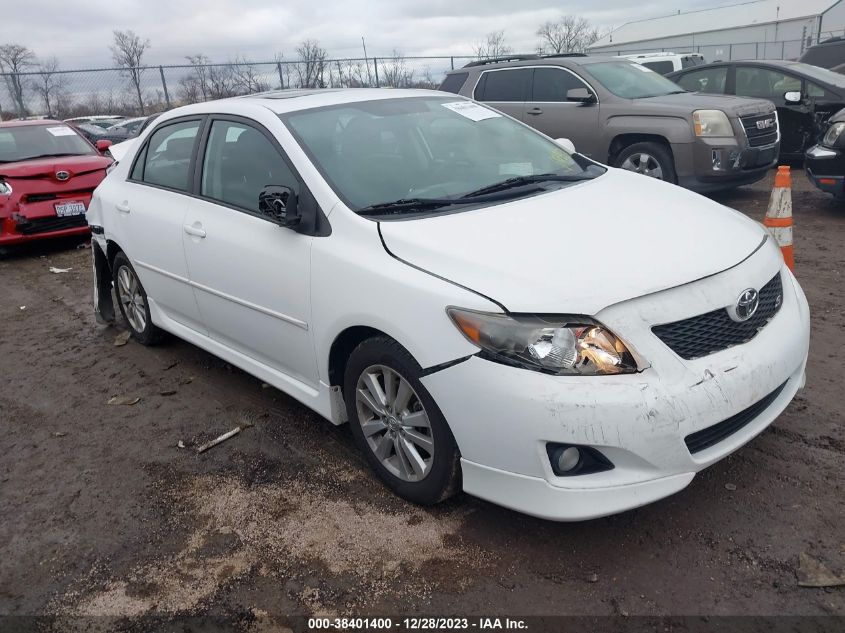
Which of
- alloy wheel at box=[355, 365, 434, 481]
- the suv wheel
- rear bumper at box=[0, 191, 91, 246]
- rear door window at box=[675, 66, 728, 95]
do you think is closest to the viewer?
alloy wheel at box=[355, 365, 434, 481]

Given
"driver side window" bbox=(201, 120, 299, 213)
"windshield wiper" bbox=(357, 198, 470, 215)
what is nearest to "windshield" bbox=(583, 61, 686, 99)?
"driver side window" bbox=(201, 120, 299, 213)

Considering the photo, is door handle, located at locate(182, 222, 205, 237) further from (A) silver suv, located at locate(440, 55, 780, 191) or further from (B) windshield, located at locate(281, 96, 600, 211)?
(A) silver suv, located at locate(440, 55, 780, 191)

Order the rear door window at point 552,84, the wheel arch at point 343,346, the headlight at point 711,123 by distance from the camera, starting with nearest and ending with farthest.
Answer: the wheel arch at point 343,346, the headlight at point 711,123, the rear door window at point 552,84

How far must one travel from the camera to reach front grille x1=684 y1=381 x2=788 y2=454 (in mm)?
2537

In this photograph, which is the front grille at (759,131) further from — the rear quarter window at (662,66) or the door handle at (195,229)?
the rear quarter window at (662,66)

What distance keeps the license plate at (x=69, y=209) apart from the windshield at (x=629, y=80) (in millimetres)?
6457

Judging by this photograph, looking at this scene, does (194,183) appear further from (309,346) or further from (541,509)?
(541,509)

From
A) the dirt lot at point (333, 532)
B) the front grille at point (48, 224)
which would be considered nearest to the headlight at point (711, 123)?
the dirt lot at point (333, 532)

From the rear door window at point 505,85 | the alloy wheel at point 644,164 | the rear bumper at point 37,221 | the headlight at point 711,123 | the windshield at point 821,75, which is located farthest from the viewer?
the windshield at point 821,75

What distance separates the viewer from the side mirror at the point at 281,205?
322cm

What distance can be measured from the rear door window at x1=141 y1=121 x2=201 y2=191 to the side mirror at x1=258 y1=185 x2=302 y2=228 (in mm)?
1143

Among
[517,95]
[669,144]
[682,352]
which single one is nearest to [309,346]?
[682,352]

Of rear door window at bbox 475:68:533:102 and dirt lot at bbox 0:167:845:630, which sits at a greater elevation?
rear door window at bbox 475:68:533:102

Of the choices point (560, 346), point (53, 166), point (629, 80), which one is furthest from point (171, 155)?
point (629, 80)
